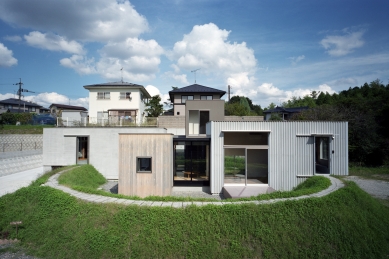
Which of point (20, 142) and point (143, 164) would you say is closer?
point (143, 164)

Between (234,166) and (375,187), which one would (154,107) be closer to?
(234,166)

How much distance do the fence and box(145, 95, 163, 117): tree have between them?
45.5ft

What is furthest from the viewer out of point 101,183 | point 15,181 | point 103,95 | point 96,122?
point 103,95

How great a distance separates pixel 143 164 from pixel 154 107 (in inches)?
841

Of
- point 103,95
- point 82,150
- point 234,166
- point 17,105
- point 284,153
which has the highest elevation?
point 17,105

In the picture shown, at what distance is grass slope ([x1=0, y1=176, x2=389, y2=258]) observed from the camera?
5879 millimetres

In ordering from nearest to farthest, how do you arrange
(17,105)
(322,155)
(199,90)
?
(322,155) → (199,90) → (17,105)

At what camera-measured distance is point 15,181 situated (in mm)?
14414

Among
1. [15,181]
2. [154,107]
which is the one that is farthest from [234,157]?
[154,107]

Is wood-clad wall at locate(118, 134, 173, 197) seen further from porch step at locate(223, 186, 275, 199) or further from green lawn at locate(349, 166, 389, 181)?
green lawn at locate(349, 166, 389, 181)

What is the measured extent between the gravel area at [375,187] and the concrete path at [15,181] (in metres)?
17.1

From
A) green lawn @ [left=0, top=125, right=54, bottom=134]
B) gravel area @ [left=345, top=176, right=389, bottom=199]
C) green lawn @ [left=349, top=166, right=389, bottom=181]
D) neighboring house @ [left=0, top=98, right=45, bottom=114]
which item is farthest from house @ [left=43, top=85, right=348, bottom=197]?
neighboring house @ [left=0, top=98, right=45, bottom=114]

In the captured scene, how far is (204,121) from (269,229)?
1081 centimetres

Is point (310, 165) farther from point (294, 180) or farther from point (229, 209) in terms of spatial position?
point (229, 209)
